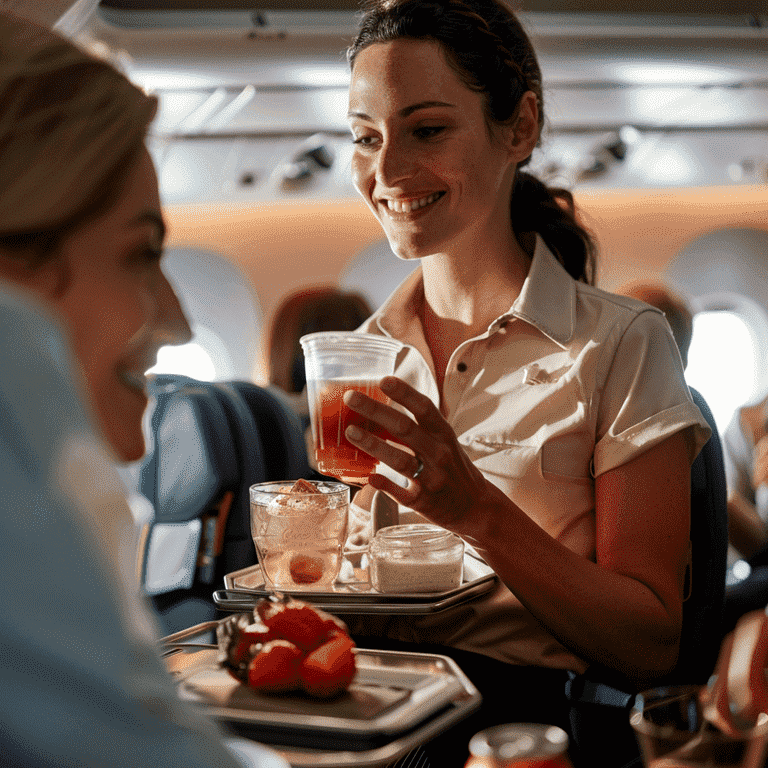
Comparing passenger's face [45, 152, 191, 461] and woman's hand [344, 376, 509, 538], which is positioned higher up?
passenger's face [45, 152, 191, 461]

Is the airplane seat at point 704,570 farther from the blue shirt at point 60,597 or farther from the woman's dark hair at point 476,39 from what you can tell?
the blue shirt at point 60,597

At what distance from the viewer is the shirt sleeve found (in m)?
1.59

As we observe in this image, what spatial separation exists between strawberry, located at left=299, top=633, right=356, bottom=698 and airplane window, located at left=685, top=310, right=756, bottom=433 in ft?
26.3

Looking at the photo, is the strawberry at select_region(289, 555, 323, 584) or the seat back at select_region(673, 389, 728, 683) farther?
the seat back at select_region(673, 389, 728, 683)

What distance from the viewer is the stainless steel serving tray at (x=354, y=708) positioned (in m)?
0.88

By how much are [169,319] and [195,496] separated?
6.51 feet

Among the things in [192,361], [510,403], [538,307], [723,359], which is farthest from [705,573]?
[723,359]

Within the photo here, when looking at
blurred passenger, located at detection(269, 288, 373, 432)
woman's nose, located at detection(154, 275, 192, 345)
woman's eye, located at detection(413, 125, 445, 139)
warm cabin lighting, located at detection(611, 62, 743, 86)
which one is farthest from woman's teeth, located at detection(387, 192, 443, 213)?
warm cabin lighting, located at detection(611, 62, 743, 86)

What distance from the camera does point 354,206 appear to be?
8.74 meters

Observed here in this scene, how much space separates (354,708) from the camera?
3.14ft

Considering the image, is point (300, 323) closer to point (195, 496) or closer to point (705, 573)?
point (195, 496)

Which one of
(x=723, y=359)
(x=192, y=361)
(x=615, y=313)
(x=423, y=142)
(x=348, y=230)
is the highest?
(x=423, y=142)

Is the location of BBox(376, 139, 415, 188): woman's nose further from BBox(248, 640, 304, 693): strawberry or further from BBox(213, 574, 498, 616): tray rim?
BBox(248, 640, 304, 693): strawberry

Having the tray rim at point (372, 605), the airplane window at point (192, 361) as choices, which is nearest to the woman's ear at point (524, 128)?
the tray rim at point (372, 605)
